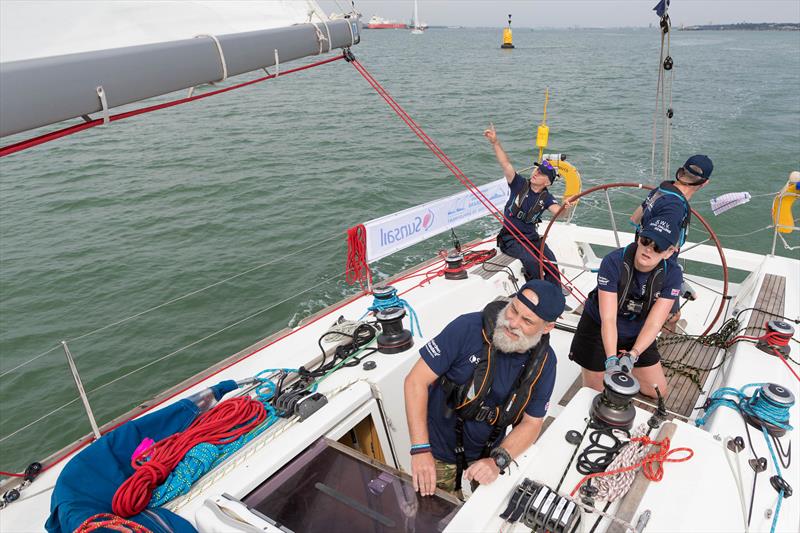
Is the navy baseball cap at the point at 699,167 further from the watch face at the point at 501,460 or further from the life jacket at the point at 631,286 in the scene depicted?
the watch face at the point at 501,460

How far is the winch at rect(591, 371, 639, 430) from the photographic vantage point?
213 cm

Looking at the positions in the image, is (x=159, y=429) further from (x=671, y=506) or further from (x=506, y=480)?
(x=671, y=506)

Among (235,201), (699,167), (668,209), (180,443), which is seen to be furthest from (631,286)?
(235,201)

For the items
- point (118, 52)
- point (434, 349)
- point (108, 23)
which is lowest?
point (434, 349)

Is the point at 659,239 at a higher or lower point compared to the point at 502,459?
higher

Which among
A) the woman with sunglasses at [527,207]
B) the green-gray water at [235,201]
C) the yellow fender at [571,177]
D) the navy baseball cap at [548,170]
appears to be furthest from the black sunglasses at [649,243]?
the yellow fender at [571,177]

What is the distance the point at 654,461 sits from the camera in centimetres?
202

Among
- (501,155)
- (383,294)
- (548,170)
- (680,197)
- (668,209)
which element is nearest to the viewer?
(668,209)

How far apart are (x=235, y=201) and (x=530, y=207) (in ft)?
27.3

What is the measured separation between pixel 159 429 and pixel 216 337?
482 cm

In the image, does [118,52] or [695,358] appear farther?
[695,358]

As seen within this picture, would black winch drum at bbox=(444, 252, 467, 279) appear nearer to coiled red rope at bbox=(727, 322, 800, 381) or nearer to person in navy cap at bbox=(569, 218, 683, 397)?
person in navy cap at bbox=(569, 218, 683, 397)

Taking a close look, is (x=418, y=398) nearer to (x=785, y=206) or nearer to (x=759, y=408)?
(x=759, y=408)

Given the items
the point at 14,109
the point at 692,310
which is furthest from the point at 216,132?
the point at 14,109
